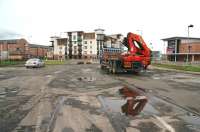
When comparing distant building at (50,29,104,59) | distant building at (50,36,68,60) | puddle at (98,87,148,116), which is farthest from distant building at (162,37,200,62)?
puddle at (98,87,148,116)

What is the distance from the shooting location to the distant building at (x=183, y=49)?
78.6m

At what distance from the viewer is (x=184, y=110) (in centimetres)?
887

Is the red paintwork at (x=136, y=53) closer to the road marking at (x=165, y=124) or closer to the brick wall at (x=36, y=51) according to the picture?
the road marking at (x=165, y=124)

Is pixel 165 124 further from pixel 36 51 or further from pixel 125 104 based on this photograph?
pixel 36 51

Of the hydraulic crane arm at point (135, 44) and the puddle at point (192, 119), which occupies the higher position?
the hydraulic crane arm at point (135, 44)

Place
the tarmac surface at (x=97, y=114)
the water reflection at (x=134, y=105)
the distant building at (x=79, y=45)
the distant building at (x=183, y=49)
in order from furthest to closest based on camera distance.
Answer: the distant building at (x=79, y=45) → the distant building at (x=183, y=49) → the water reflection at (x=134, y=105) → the tarmac surface at (x=97, y=114)

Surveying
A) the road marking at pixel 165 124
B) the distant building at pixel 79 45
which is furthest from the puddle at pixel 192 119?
the distant building at pixel 79 45

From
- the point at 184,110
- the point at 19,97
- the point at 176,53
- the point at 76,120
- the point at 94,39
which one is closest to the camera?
the point at 76,120

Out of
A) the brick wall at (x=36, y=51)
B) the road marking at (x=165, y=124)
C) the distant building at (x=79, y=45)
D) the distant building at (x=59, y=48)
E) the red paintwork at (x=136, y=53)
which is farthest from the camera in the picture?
the brick wall at (x=36, y=51)

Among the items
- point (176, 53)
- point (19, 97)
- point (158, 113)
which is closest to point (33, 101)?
point (19, 97)

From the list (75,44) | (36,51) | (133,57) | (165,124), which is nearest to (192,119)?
(165,124)

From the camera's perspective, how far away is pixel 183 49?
86.3 metres

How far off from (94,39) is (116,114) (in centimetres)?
11864

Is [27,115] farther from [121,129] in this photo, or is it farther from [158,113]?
[158,113]
